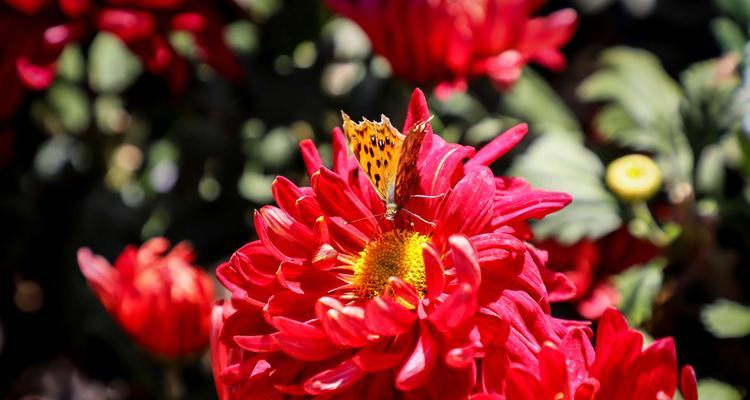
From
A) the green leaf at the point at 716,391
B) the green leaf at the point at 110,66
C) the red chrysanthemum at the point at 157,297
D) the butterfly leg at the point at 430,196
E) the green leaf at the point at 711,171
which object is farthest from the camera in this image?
the green leaf at the point at 110,66

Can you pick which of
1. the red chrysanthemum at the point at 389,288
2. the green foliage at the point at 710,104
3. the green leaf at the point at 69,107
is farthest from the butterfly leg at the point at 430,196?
the green leaf at the point at 69,107

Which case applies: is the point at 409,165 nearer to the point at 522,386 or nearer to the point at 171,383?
the point at 522,386

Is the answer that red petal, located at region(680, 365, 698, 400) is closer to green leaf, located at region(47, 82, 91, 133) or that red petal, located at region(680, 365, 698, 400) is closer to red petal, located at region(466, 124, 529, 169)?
red petal, located at region(466, 124, 529, 169)

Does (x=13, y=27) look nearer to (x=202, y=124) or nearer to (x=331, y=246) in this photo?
(x=202, y=124)

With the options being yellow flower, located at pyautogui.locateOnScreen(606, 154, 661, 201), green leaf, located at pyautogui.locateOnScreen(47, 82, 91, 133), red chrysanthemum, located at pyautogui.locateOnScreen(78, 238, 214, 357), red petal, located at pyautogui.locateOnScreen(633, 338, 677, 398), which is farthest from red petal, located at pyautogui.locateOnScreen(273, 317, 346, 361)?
green leaf, located at pyautogui.locateOnScreen(47, 82, 91, 133)

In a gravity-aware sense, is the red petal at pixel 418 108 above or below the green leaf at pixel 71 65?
→ above

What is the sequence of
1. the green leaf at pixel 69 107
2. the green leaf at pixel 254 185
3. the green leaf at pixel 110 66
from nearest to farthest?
the green leaf at pixel 254 185 < the green leaf at pixel 110 66 < the green leaf at pixel 69 107

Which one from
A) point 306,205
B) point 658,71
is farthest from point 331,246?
point 658,71

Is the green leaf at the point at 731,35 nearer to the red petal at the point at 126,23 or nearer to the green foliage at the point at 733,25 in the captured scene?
the green foliage at the point at 733,25
